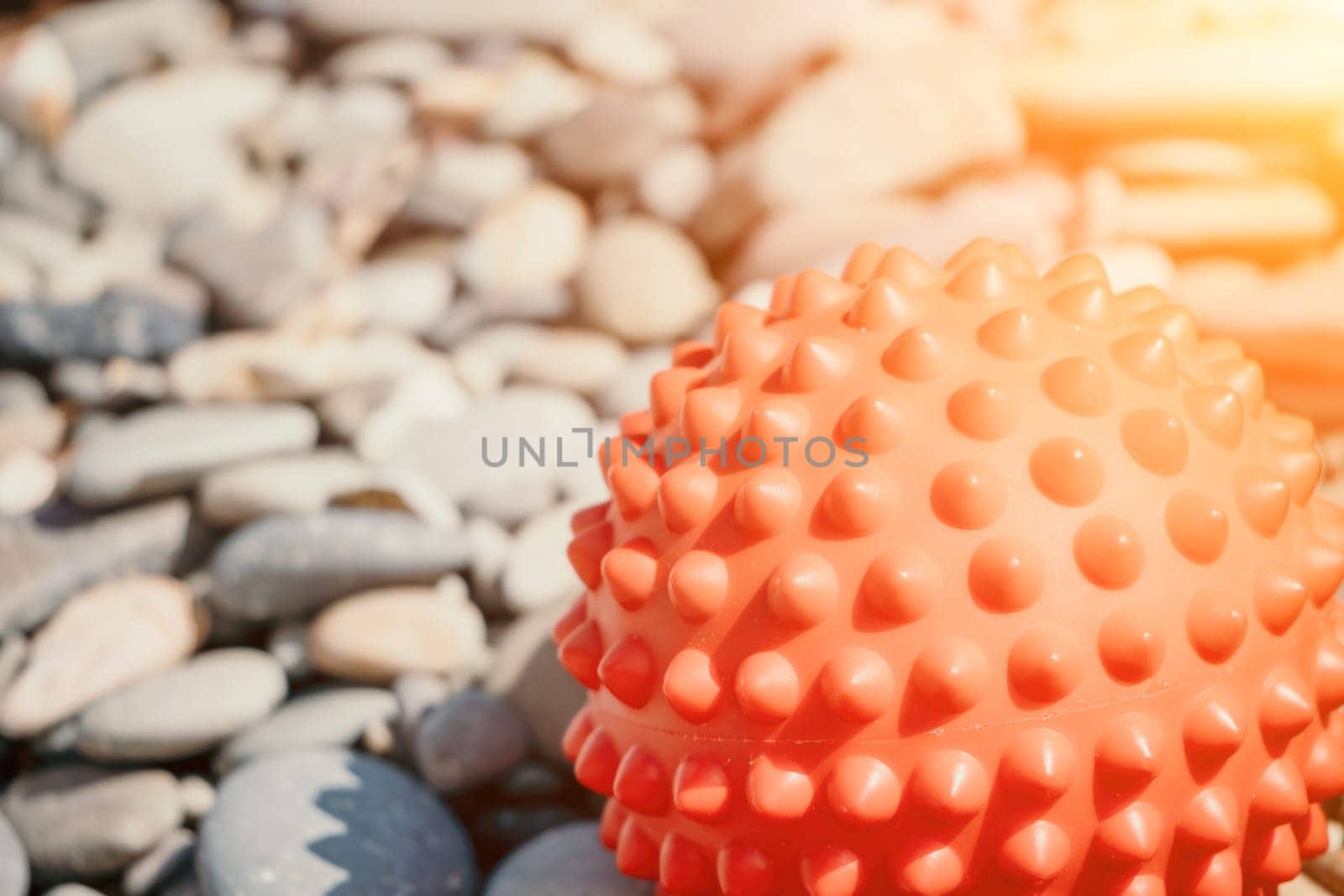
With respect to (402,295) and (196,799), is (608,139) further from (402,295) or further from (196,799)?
(196,799)

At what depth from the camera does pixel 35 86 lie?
3.29 m

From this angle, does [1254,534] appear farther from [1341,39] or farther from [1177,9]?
[1177,9]

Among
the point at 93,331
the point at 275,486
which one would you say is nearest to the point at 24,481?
the point at 93,331

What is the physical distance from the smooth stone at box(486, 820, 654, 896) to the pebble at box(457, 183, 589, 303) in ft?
5.33

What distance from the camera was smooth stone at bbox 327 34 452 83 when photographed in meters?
3.39

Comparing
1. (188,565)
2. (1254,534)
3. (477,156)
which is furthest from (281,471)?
(1254,534)

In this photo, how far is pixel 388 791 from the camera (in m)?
1.74

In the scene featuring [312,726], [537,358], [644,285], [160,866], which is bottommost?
[160,866]

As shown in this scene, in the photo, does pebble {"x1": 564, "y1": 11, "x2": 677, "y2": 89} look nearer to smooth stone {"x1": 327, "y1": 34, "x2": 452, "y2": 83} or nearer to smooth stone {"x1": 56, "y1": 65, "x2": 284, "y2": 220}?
smooth stone {"x1": 327, "y1": 34, "x2": 452, "y2": 83}

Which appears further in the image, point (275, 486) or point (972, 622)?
point (275, 486)

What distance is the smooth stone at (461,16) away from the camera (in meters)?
3.44

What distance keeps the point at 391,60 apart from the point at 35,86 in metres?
1.08

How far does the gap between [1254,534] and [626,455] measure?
0.77m

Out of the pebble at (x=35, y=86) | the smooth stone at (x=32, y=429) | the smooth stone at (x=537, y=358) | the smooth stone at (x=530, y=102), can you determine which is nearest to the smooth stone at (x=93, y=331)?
the smooth stone at (x=32, y=429)
